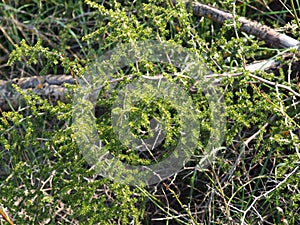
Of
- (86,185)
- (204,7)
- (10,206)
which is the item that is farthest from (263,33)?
(10,206)

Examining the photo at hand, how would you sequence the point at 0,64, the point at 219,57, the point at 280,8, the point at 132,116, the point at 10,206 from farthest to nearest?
the point at 0,64 → the point at 280,8 → the point at 219,57 → the point at 10,206 → the point at 132,116

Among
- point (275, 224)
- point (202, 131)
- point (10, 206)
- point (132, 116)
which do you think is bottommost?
point (275, 224)

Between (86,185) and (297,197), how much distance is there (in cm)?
70

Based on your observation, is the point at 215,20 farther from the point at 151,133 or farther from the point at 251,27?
the point at 151,133

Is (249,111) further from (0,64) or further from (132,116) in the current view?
(0,64)

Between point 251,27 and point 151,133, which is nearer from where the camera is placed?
point 151,133

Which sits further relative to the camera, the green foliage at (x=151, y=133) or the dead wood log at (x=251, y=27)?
the dead wood log at (x=251, y=27)

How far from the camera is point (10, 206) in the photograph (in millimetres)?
1897

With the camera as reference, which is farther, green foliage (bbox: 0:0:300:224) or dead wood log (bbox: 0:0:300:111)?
dead wood log (bbox: 0:0:300:111)

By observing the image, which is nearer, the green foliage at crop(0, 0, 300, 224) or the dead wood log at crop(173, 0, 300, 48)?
the green foliage at crop(0, 0, 300, 224)

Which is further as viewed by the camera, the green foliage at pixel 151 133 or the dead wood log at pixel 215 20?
the dead wood log at pixel 215 20

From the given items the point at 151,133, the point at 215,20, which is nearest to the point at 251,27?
the point at 215,20

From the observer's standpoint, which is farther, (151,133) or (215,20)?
(215,20)

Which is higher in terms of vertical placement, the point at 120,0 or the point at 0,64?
the point at 120,0
